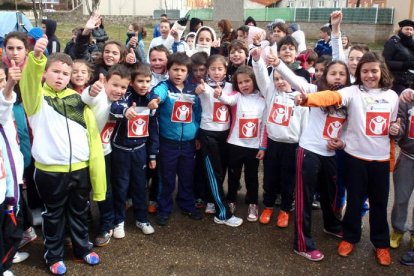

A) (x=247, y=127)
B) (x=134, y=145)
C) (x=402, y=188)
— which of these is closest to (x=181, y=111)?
(x=134, y=145)

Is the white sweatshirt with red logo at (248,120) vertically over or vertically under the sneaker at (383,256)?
over

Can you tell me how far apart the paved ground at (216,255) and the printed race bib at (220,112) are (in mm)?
1087

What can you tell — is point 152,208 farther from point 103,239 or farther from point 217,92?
point 217,92

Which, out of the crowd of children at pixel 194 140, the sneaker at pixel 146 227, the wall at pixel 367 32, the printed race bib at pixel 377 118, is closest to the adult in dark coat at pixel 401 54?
the crowd of children at pixel 194 140

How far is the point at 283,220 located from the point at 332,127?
1149 millimetres

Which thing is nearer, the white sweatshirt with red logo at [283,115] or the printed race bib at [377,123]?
the printed race bib at [377,123]

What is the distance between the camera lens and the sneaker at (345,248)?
3.59 m

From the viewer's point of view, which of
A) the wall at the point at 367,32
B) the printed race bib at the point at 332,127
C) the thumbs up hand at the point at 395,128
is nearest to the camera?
the thumbs up hand at the point at 395,128

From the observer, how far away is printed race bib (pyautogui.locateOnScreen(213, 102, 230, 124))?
4.10m

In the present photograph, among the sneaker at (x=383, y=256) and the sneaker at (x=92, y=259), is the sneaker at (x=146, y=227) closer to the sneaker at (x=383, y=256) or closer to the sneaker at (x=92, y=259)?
the sneaker at (x=92, y=259)

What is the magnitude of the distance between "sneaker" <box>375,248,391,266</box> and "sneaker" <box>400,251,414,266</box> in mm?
113

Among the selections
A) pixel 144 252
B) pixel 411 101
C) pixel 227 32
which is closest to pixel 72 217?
pixel 144 252

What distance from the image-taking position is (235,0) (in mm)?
14062

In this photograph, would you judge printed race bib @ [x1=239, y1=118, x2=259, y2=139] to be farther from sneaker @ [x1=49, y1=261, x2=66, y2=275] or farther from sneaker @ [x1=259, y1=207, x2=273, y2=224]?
sneaker @ [x1=49, y1=261, x2=66, y2=275]
